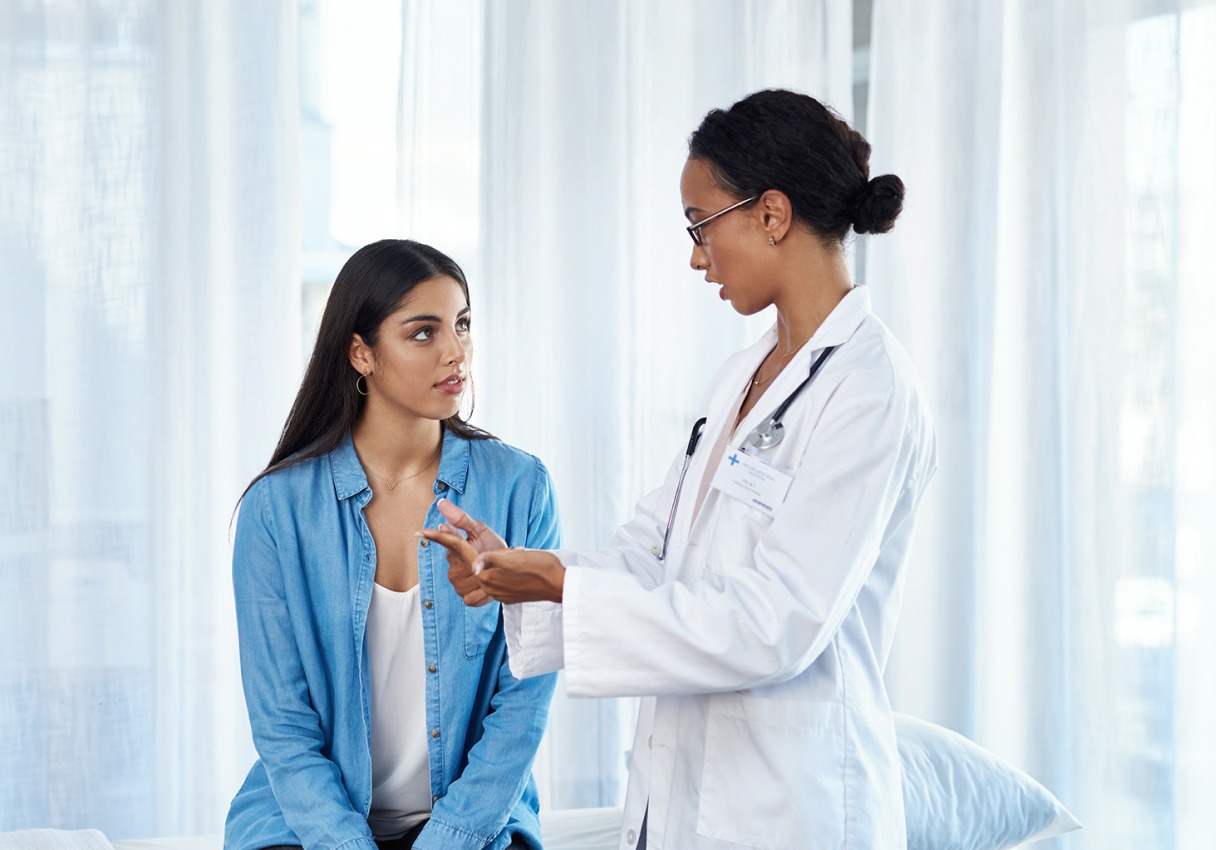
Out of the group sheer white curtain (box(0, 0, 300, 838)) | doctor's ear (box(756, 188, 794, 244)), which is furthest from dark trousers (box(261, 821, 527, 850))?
doctor's ear (box(756, 188, 794, 244))

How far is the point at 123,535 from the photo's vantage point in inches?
99.3

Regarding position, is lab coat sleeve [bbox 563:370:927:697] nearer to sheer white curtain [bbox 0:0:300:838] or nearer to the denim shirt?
the denim shirt

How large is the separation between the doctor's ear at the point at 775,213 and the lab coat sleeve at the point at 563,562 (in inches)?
15.7

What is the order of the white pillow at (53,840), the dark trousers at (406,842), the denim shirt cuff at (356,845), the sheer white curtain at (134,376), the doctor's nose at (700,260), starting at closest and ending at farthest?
the doctor's nose at (700,260) < the denim shirt cuff at (356,845) < the dark trousers at (406,842) < the white pillow at (53,840) < the sheer white curtain at (134,376)

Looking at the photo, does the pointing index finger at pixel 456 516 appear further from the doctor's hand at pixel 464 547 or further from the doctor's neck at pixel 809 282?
the doctor's neck at pixel 809 282

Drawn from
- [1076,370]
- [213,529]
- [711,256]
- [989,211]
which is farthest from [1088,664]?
[213,529]

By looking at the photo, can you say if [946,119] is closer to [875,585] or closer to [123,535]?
[875,585]

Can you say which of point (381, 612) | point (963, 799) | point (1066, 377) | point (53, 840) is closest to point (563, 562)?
point (381, 612)

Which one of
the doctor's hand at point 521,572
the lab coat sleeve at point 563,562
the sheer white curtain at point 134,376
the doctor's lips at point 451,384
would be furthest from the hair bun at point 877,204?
the sheer white curtain at point 134,376

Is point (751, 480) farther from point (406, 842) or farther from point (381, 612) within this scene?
point (406, 842)

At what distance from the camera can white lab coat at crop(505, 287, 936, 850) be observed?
1271 mm

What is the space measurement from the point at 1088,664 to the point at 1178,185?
109cm

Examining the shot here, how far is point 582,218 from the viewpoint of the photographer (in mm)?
2773

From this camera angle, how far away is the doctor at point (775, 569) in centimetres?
128
